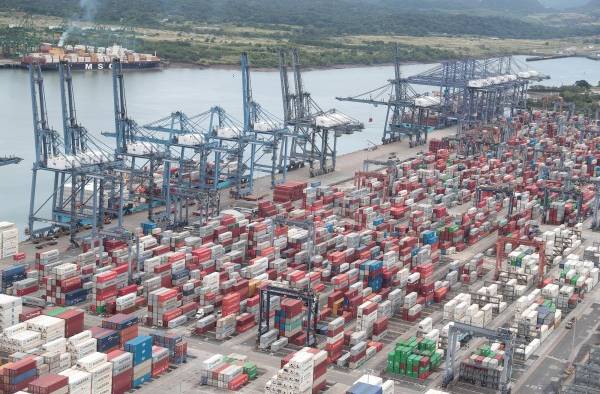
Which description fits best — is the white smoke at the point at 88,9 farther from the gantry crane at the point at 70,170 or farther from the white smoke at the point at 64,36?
the gantry crane at the point at 70,170

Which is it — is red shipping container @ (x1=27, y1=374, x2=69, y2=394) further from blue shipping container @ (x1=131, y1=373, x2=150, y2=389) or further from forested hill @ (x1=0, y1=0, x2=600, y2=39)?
forested hill @ (x1=0, y1=0, x2=600, y2=39)

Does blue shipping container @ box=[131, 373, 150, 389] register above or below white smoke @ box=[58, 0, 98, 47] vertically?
below

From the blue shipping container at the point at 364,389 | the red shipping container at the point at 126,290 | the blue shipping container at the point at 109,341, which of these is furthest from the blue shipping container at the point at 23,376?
the blue shipping container at the point at 364,389

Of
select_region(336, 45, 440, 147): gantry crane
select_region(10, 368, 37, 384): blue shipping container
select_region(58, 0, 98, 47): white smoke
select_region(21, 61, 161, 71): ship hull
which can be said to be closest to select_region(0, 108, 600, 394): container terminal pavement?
select_region(10, 368, 37, 384): blue shipping container

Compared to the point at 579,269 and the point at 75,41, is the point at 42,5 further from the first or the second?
the point at 579,269

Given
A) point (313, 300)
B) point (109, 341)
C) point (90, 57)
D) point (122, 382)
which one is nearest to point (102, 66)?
point (90, 57)

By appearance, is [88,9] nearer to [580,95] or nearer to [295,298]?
[580,95]
